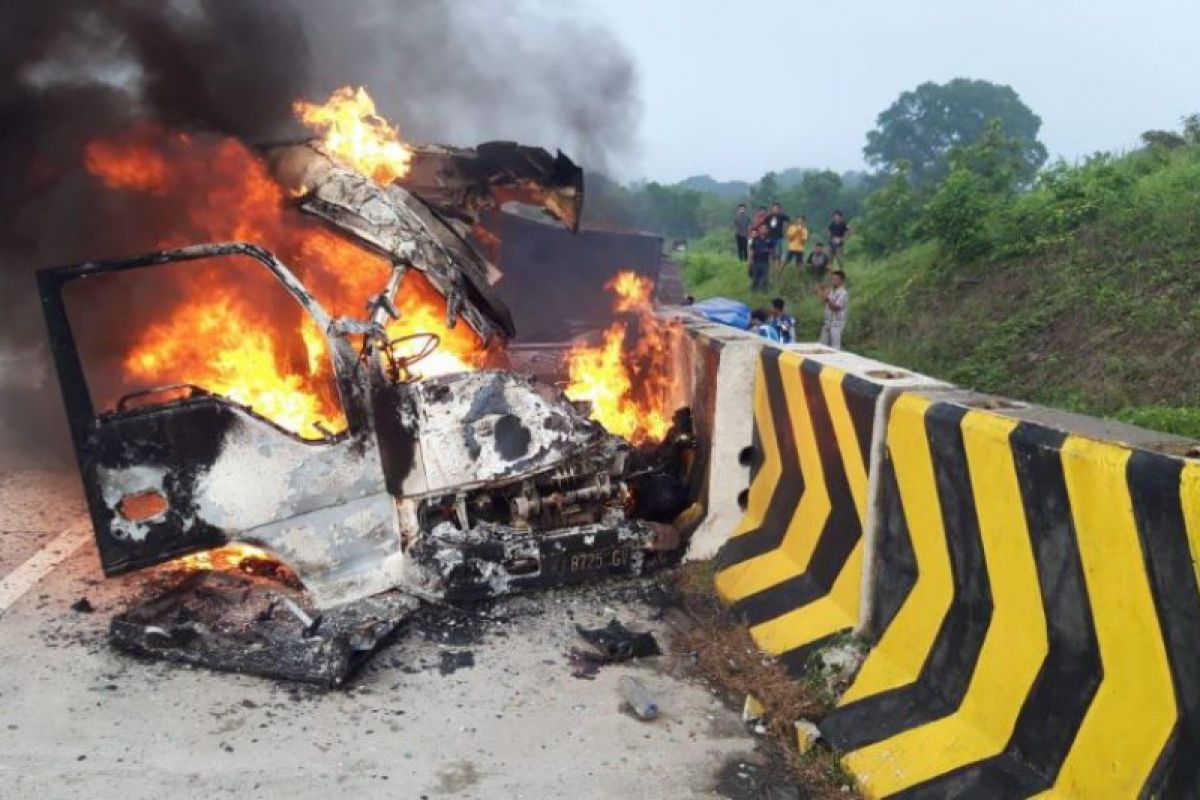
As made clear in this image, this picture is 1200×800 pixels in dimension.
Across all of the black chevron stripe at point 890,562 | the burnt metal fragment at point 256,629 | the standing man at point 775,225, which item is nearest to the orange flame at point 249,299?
the burnt metal fragment at point 256,629

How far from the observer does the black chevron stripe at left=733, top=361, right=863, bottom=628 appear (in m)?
4.36

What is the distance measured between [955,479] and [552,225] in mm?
11804

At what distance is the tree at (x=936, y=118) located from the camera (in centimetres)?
6612

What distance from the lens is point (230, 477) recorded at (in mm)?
4707

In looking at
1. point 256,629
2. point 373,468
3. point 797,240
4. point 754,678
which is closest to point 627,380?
point 373,468

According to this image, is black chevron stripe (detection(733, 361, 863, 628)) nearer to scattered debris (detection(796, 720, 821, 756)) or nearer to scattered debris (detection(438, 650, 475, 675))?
scattered debris (detection(796, 720, 821, 756))

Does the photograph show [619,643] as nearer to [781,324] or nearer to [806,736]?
[806,736]

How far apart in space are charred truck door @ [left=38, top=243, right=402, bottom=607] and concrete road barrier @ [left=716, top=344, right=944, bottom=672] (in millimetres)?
1959

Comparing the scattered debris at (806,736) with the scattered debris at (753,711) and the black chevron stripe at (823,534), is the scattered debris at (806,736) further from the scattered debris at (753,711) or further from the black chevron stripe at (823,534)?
the black chevron stripe at (823,534)

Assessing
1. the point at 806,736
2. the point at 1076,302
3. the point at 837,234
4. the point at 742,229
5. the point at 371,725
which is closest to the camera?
the point at 806,736

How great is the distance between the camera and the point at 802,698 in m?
4.01

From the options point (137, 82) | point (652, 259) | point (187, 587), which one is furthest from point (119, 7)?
point (652, 259)

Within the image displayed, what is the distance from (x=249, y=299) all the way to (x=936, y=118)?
6923cm

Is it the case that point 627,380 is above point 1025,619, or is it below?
above
